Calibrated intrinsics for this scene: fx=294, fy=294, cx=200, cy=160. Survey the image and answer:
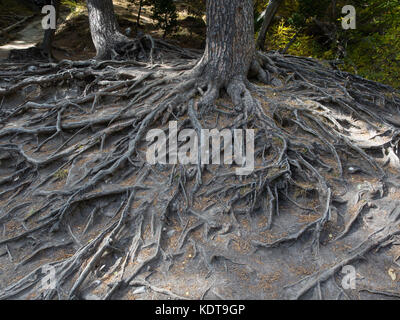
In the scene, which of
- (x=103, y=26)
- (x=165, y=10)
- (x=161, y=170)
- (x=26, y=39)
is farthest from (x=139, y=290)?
(x=26, y=39)

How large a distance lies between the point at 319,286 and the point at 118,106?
446cm

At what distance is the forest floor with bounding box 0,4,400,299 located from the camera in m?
3.23

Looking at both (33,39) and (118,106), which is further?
(33,39)

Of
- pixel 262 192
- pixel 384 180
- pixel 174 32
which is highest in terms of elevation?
pixel 174 32

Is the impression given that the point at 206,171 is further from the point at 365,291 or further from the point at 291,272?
the point at 365,291

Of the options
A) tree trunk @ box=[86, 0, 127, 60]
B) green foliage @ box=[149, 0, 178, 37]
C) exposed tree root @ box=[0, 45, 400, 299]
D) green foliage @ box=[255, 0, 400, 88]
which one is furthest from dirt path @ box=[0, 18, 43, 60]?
green foliage @ box=[255, 0, 400, 88]

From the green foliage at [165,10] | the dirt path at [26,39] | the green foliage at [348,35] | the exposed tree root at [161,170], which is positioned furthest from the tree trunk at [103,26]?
the green foliage at [348,35]

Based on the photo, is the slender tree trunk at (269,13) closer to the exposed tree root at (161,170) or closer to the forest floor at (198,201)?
the exposed tree root at (161,170)

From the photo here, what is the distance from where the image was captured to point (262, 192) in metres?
4.03

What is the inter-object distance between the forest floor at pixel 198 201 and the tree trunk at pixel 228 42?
0.58 metres

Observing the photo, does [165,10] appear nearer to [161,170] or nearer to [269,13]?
[269,13]

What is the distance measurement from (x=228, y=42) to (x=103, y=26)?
4054 millimetres

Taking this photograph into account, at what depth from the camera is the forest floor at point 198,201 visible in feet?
10.6

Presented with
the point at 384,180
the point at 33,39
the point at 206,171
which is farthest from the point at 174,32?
the point at 384,180
